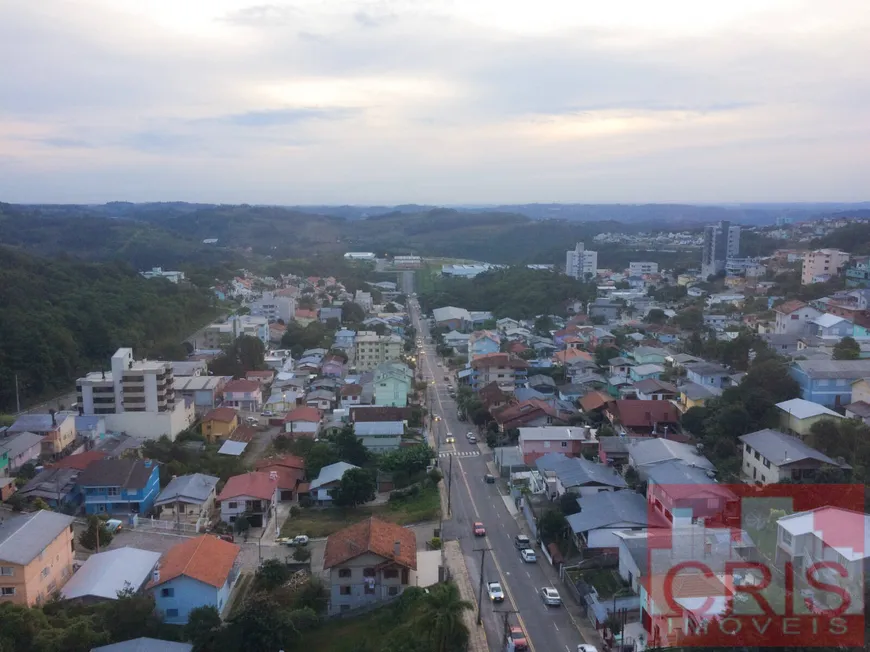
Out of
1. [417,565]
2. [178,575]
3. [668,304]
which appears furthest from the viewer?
[668,304]

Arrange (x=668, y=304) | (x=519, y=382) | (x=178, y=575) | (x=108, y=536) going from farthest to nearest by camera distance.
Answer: (x=668, y=304) < (x=519, y=382) < (x=108, y=536) < (x=178, y=575)

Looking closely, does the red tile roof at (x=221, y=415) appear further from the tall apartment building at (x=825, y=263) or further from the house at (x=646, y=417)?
the tall apartment building at (x=825, y=263)

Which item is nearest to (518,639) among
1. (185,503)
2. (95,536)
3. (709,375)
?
(185,503)

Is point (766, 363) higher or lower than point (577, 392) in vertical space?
higher

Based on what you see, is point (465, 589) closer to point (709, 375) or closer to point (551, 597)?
point (551, 597)

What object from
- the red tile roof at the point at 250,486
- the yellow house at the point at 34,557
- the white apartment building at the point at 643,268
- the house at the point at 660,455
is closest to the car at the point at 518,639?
the house at the point at 660,455

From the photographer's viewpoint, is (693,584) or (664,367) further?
(664,367)

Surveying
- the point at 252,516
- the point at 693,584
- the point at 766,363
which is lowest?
the point at 252,516

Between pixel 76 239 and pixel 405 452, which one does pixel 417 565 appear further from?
pixel 76 239

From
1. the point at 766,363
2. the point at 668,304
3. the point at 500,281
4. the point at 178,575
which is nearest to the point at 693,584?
the point at 178,575
